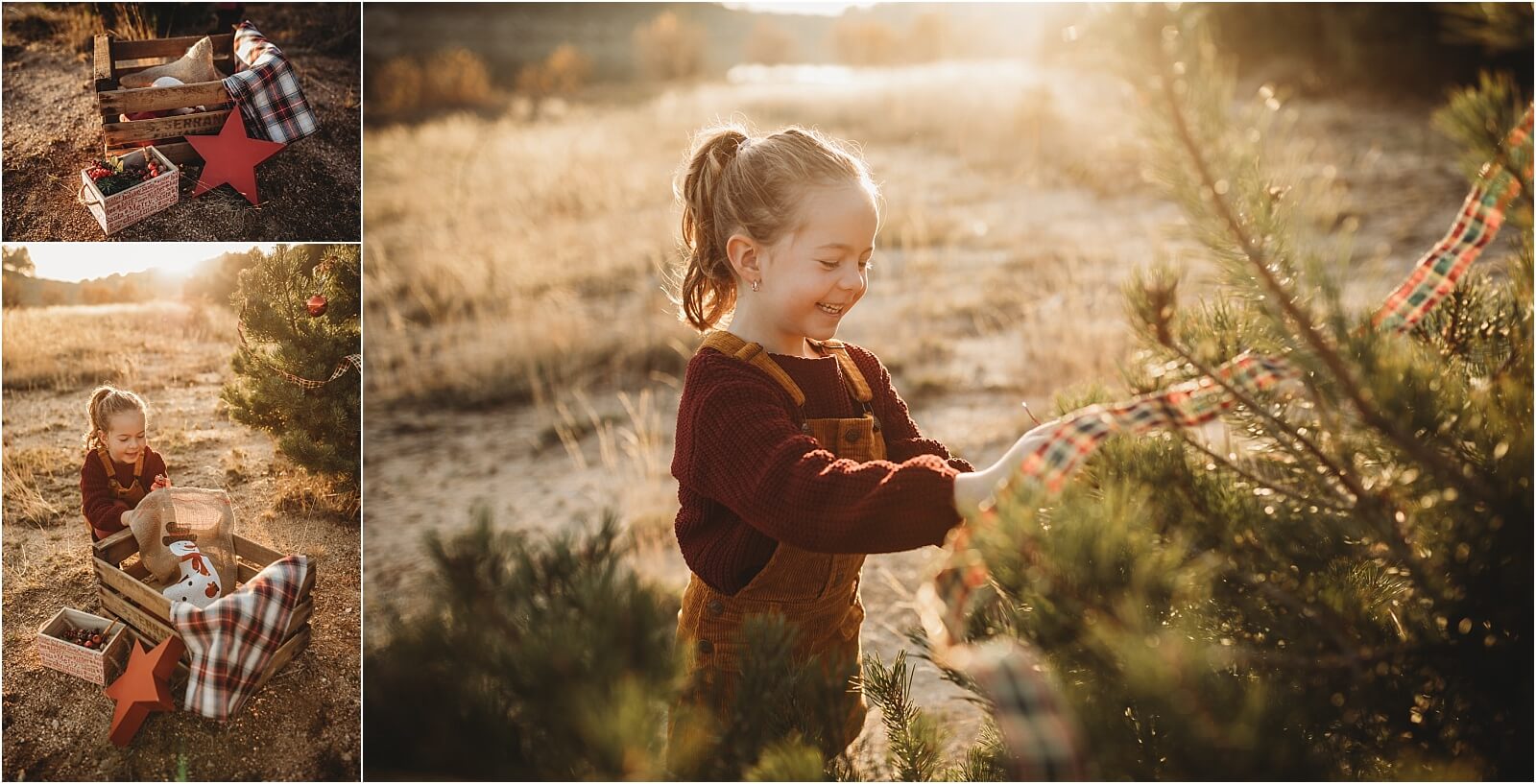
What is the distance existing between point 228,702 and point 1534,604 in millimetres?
2016

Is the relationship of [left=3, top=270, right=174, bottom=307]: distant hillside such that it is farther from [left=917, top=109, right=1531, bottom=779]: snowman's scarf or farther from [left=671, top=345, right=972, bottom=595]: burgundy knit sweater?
[left=917, top=109, right=1531, bottom=779]: snowman's scarf

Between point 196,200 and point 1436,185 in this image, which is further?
point 1436,185

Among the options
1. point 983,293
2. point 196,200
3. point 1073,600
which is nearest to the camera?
point 1073,600

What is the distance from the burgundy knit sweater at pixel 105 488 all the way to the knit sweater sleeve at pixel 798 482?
1.22 meters

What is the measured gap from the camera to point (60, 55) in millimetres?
1970

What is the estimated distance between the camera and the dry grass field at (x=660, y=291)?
380 cm

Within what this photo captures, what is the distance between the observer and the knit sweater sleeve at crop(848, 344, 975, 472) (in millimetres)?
1670

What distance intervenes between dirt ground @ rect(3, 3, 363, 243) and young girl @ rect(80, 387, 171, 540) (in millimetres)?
343

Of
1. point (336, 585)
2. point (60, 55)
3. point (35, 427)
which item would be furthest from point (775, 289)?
point (60, 55)

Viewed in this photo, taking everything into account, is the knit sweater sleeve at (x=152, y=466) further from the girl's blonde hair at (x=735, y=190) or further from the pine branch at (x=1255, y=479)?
the pine branch at (x=1255, y=479)

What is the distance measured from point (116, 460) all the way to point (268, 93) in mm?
819

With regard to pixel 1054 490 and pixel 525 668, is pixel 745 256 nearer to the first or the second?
pixel 1054 490

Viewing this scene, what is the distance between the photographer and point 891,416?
1.74 metres

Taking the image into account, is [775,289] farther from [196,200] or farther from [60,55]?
[60,55]
